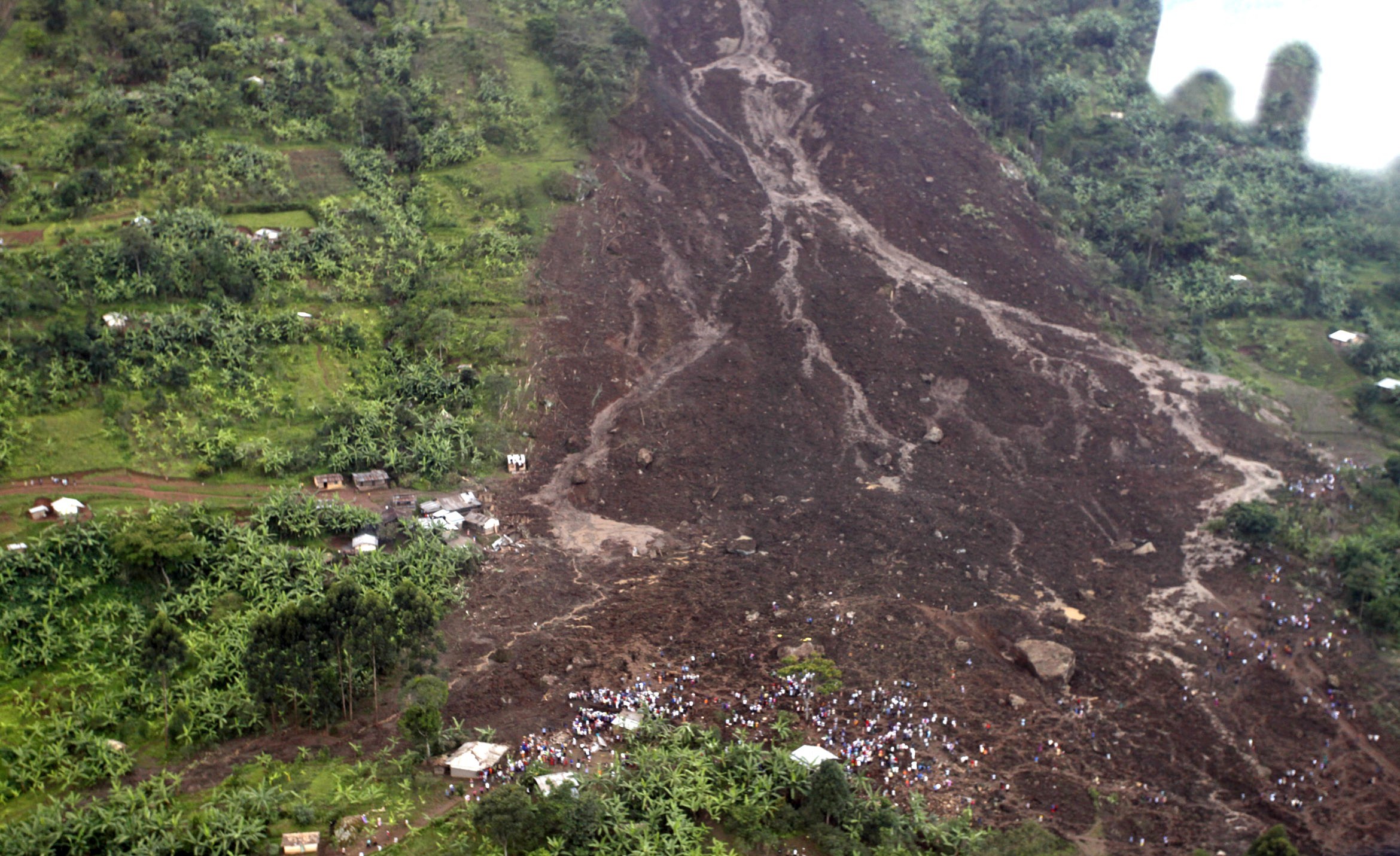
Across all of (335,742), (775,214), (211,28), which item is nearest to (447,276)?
(775,214)

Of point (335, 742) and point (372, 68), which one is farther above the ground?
point (372, 68)

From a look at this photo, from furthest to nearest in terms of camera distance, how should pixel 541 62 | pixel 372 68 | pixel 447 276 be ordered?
pixel 541 62 → pixel 372 68 → pixel 447 276

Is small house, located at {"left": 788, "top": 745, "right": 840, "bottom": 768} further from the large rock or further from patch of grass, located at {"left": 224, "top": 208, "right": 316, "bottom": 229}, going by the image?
patch of grass, located at {"left": 224, "top": 208, "right": 316, "bottom": 229}

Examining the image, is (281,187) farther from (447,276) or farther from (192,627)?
(192,627)

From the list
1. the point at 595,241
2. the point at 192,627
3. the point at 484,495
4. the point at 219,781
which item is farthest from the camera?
the point at 595,241

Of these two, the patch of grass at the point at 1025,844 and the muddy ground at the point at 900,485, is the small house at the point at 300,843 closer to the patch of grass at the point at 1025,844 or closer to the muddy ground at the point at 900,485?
the muddy ground at the point at 900,485

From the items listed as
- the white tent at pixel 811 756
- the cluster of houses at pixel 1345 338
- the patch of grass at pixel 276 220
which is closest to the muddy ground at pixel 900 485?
the white tent at pixel 811 756
